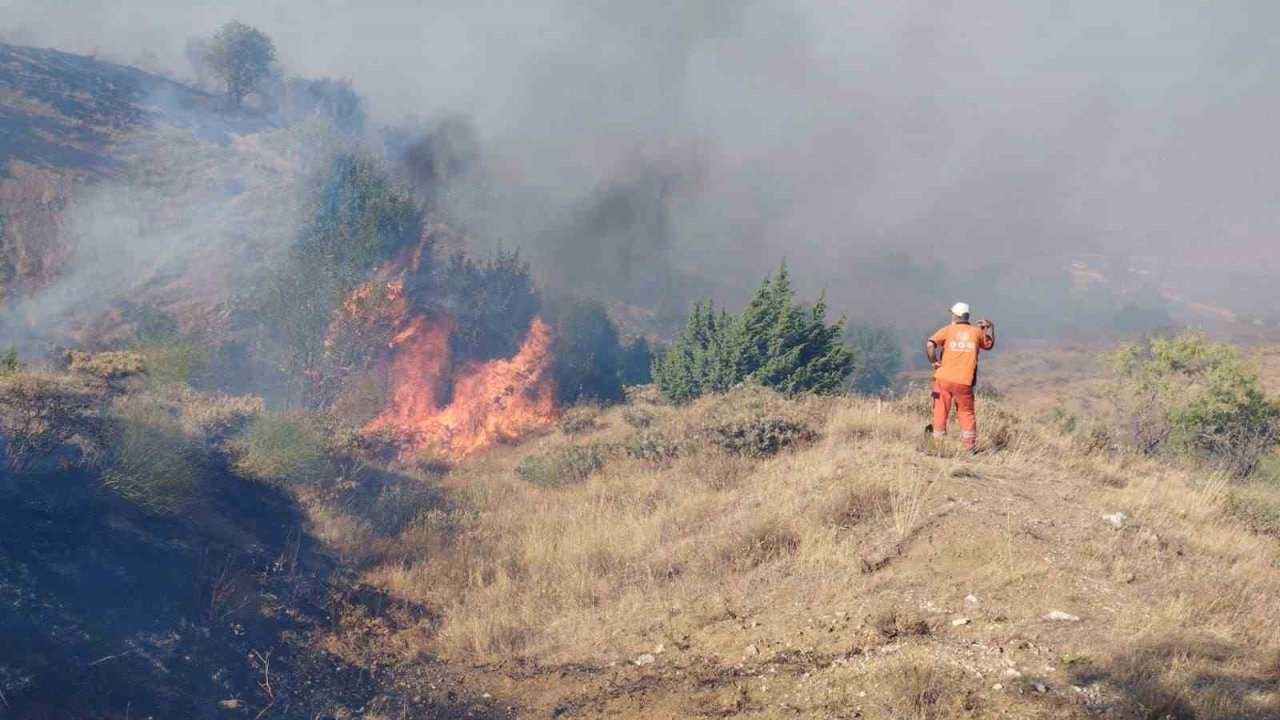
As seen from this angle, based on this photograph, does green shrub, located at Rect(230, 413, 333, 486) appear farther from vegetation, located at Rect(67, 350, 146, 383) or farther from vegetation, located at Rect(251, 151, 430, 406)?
vegetation, located at Rect(251, 151, 430, 406)

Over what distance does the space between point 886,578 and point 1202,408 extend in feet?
46.1

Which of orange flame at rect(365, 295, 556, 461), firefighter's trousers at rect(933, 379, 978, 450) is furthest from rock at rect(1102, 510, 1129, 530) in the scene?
orange flame at rect(365, 295, 556, 461)

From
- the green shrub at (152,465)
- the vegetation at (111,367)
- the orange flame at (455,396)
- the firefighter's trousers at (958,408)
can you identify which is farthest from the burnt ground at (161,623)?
the orange flame at (455,396)

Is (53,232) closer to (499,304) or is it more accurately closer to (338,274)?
(338,274)

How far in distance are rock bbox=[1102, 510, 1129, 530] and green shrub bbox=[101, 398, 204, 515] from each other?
8.59m

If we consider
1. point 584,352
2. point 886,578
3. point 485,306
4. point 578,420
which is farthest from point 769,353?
point 485,306

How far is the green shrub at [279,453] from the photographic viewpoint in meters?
9.11

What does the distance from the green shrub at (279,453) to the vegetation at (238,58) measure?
171 feet

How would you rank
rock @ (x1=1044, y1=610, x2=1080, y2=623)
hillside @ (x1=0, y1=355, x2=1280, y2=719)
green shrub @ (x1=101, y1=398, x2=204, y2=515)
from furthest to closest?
green shrub @ (x1=101, y1=398, x2=204, y2=515) < rock @ (x1=1044, y1=610, x2=1080, y2=623) < hillside @ (x1=0, y1=355, x2=1280, y2=719)

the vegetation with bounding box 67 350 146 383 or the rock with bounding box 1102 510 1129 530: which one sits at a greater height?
the vegetation with bounding box 67 350 146 383

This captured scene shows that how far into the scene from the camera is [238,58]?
53.6 meters

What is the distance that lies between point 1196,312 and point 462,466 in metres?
74.1

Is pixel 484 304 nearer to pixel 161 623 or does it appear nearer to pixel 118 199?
pixel 118 199

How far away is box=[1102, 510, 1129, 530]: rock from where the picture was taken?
677cm
